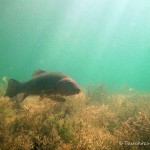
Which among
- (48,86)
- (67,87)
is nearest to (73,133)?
(67,87)

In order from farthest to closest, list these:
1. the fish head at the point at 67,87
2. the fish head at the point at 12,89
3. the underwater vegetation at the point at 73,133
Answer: the fish head at the point at 12,89, the fish head at the point at 67,87, the underwater vegetation at the point at 73,133

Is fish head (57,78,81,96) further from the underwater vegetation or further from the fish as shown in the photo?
the underwater vegetation

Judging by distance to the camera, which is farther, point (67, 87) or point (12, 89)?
point (12, 89)

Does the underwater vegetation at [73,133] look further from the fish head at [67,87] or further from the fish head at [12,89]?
the fish head at [67,87]

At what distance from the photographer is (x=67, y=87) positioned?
25.3 ft

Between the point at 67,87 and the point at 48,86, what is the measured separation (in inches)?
27.2

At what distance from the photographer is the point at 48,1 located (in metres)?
46.8

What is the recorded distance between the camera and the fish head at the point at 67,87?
769cm

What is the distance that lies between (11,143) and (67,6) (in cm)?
5134

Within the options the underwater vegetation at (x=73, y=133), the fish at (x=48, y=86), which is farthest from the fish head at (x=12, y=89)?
the underwater vegetation at (x=73, y=133)

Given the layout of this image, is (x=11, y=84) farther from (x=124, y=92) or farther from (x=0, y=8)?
(x=0, y=8)

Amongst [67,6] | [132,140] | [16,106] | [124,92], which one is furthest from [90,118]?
[67,6]

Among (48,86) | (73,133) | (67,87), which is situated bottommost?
(73,133)

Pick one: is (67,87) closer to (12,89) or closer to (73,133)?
(12,89)
